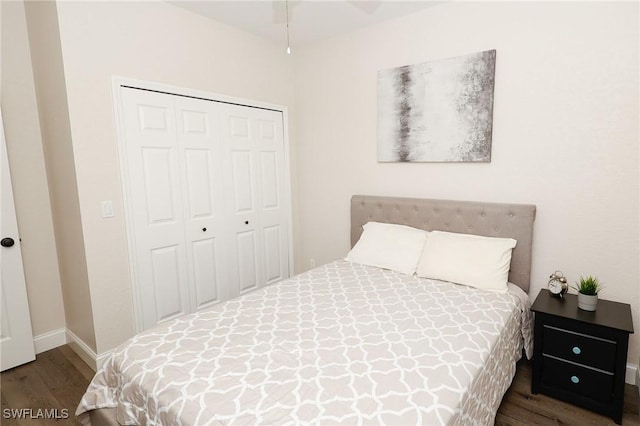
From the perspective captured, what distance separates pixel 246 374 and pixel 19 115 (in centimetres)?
258

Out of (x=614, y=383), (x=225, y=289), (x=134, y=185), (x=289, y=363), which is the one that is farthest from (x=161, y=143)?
(x=614, y=383)

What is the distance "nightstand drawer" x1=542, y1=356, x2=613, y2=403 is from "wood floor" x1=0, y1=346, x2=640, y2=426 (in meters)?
0.10

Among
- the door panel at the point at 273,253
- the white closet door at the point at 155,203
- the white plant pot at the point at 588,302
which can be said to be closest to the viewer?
the white plant pot at the point at 588,302

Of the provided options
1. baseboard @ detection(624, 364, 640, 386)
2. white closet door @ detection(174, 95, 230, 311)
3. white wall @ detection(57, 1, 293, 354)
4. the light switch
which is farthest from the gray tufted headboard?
the light switch

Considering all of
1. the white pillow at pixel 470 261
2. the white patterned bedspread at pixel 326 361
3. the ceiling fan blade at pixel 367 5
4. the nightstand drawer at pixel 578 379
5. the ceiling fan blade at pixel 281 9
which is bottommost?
the nightstand drawer at pixel 578 379

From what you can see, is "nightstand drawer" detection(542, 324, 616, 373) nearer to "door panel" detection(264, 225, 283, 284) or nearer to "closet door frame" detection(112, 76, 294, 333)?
"door panel" detection(264, 225, 283, 284)

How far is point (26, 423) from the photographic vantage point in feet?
6.36

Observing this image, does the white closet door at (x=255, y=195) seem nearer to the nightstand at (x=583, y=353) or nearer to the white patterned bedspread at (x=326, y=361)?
the white patterned bedspread at (x=326, y=361)

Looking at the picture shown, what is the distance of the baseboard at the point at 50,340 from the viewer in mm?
2676

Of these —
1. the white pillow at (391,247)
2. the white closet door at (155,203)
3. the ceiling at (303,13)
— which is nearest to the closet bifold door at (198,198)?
the white closet door at (155,203)

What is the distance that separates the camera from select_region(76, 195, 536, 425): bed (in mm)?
1208

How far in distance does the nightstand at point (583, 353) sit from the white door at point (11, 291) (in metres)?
3.48

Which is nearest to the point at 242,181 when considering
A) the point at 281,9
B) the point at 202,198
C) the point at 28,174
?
the point at 202,198

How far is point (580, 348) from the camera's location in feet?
6.31
